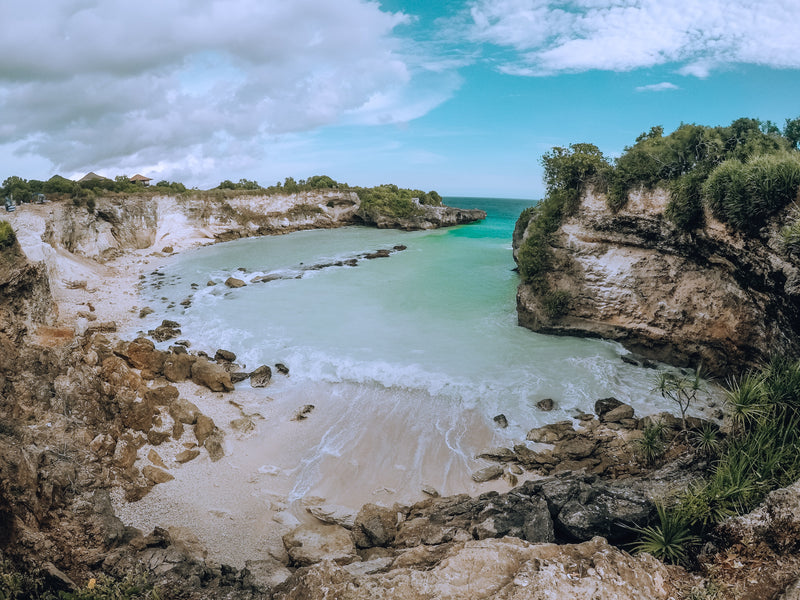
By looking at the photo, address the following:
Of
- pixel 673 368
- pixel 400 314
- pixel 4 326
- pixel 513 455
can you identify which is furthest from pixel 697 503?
pixel 4 326

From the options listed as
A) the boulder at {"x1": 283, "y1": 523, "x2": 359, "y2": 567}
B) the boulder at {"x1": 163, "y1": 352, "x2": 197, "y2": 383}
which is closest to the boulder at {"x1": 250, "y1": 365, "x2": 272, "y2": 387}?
the boulder at {"x1": 163, "y1": 352, "x2": 197, "y2": 383}

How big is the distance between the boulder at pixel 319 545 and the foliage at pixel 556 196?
13.6m

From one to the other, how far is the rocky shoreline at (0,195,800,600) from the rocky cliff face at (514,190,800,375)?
15.8 feet

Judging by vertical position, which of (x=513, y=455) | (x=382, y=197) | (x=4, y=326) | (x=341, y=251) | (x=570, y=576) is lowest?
(x=513, y=455)

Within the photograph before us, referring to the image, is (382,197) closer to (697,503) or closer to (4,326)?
(4,326)

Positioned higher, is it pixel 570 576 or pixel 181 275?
pixel 181 275

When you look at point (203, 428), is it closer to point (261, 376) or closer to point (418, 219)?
point (261, 376)

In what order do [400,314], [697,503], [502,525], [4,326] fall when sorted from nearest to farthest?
[697,503] < [502,525] < [4,326] < [400,314]

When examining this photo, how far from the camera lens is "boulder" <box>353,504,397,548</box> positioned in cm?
812

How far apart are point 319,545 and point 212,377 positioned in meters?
7.80

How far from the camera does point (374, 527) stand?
27.1 ft

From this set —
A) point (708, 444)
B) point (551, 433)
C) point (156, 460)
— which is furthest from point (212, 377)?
point (708, 444)

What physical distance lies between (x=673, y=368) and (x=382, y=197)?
1953 inches

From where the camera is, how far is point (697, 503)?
6371 millimetres
